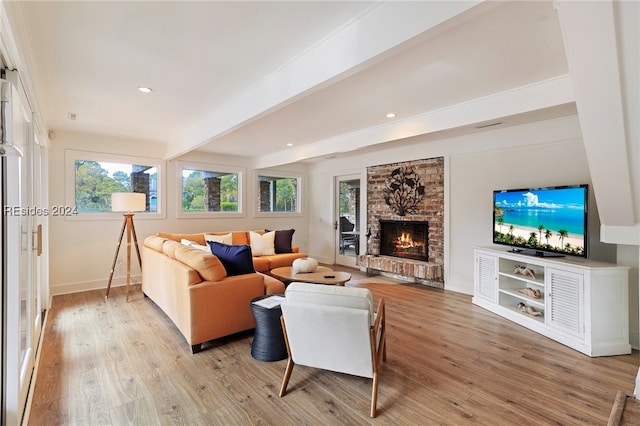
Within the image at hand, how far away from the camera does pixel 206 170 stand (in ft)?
19.9

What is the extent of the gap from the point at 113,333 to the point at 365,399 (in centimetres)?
266

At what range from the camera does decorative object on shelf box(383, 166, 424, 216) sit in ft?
17.3

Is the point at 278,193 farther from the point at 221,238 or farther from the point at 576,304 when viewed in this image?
the point at 576,304

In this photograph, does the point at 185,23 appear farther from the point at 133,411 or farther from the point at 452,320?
the point at 452,320

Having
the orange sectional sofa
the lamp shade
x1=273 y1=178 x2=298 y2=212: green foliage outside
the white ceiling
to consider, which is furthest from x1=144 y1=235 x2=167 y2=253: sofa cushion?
x1=273 y1=178 x2=298 y2=212: green foliage outside

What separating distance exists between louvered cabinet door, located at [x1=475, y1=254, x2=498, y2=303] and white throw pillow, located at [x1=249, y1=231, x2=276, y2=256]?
10.7ft

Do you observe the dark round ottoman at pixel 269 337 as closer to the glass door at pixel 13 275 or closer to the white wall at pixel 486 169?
the glass door at pixel 13 275

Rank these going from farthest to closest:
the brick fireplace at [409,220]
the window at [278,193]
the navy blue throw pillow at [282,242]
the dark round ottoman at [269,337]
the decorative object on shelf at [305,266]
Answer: the window at [278,193] < the navy blue throw pillow at [282,242] < the brick fireplace at [409,220] < the decorative object on shelf at [305,266] < the dark round ottoman at [269,337]

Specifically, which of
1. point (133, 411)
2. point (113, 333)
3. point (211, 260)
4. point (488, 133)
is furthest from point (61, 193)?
point (488, 133)

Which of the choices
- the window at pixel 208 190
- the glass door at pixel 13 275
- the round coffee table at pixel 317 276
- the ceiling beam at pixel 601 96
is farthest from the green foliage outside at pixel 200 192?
the ceiling beam at pixel 601 96

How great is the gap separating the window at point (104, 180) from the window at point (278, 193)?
2222 mm

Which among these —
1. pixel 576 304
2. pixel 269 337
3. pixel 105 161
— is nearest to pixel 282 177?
pixel 105 161

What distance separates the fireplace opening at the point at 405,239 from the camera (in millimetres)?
5254

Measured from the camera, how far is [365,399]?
2.07 meters
